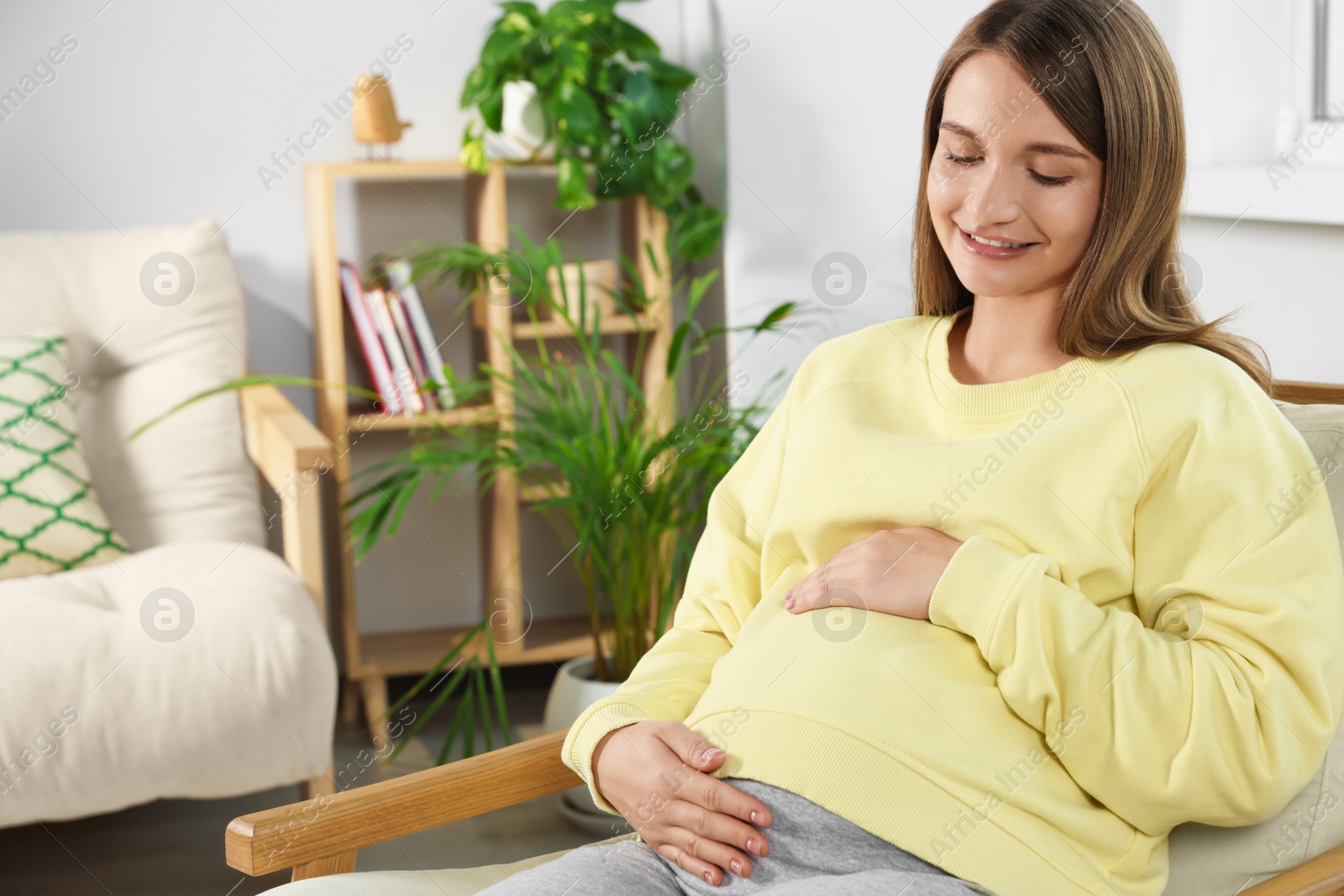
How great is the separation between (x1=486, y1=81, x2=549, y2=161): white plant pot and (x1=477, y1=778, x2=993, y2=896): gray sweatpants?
1.76 metres

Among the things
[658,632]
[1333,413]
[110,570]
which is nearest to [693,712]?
[1333,413]

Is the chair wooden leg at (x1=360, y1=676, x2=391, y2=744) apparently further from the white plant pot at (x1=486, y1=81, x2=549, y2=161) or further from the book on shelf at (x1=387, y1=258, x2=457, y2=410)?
the white plant pot at (x1=486, y1=81, x2=549, y2=161)

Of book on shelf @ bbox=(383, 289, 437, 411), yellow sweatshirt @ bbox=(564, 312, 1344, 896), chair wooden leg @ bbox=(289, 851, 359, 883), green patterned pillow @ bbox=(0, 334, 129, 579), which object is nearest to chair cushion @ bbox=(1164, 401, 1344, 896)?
yellow sweatshirt @ bbox=(564, 312, 1344, 896)

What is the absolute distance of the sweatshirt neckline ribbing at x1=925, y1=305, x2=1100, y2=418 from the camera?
105 centimetres

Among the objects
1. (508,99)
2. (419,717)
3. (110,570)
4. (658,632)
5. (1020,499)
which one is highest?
(508,99)

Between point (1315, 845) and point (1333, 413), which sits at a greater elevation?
point (1333, 413)

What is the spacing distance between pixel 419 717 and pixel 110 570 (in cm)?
89

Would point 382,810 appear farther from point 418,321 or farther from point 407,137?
point 407,137

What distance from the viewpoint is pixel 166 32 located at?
Result: 2.62m

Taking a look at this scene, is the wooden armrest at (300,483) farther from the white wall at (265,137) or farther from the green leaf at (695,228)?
the green leaf at (695,228)

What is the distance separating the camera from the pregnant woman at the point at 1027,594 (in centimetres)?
91

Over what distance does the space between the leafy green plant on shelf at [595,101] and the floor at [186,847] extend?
1.19m

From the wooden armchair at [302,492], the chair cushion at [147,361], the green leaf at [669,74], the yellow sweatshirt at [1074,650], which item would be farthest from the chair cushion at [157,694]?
the green leaf at [669,74]

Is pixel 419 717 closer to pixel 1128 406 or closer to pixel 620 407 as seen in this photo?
pixel 620 407
